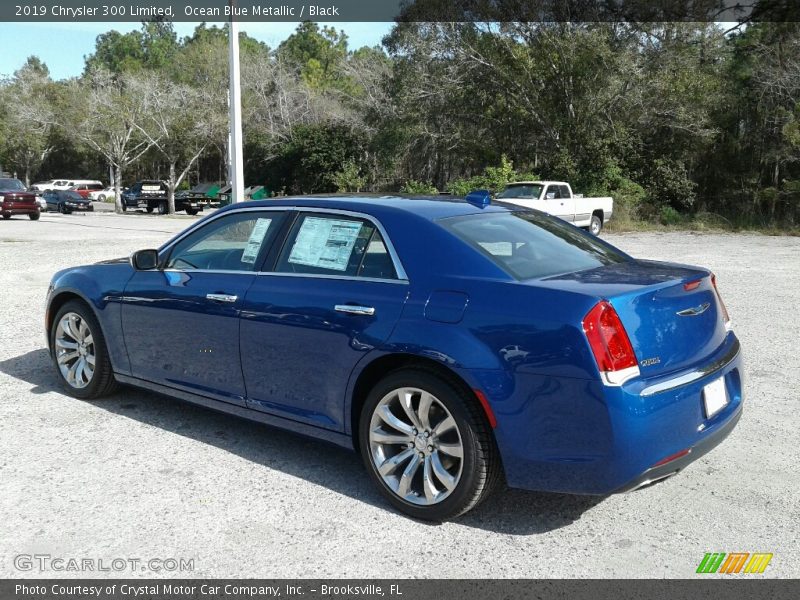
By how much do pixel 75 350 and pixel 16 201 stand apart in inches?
1092

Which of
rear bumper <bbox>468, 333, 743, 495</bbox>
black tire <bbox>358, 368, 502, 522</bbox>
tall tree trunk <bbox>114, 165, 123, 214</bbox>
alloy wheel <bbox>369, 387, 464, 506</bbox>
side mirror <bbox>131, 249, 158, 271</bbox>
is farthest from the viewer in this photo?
tall tree trunk <bbox>114, 165, 123, 214</bbox>

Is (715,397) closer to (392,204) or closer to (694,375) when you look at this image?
(694,375)

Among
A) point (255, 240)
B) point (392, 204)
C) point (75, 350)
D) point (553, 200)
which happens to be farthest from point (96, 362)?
point (553, 200)

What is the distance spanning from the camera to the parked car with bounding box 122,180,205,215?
3916 cm

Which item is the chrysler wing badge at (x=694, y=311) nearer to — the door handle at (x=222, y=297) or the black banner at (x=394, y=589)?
the black banner at (x=394, y=589)

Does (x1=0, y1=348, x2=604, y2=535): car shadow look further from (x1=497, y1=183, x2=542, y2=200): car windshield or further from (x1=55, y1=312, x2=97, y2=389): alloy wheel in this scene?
(x1=497, y1=183, x2=542, y2=200): car windshield

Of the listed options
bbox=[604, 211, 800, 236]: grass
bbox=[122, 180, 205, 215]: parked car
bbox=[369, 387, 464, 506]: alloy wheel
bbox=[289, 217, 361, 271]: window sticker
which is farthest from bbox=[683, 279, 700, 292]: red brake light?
bbox=[122, 180, 205, 215]: parked car

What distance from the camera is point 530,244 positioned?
4.18 m

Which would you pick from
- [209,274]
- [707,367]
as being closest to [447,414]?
[707,367]

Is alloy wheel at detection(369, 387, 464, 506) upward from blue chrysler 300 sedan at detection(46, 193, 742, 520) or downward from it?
downward

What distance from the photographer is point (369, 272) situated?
13.2 ft

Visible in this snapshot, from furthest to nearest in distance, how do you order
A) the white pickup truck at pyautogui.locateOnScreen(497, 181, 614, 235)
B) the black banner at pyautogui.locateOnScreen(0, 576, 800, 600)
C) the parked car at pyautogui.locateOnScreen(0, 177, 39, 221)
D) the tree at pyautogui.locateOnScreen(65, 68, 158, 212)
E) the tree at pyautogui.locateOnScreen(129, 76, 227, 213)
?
the tree at pyautogui.locateOnScreen(65, 68, 158, 212), the tree at pyautogui.locateOnScreen(129, 76, 227, 213), the parked car at pyautogui.locateOnScreen(0, 177, 39, 221), the white pickup truck at pyautogui.locateOnScreen(497, 181, 614, 235), the black banner at pyautogui.locateOnScreen(0, 576, 800, 600)

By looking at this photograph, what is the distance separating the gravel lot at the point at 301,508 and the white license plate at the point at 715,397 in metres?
0.56
